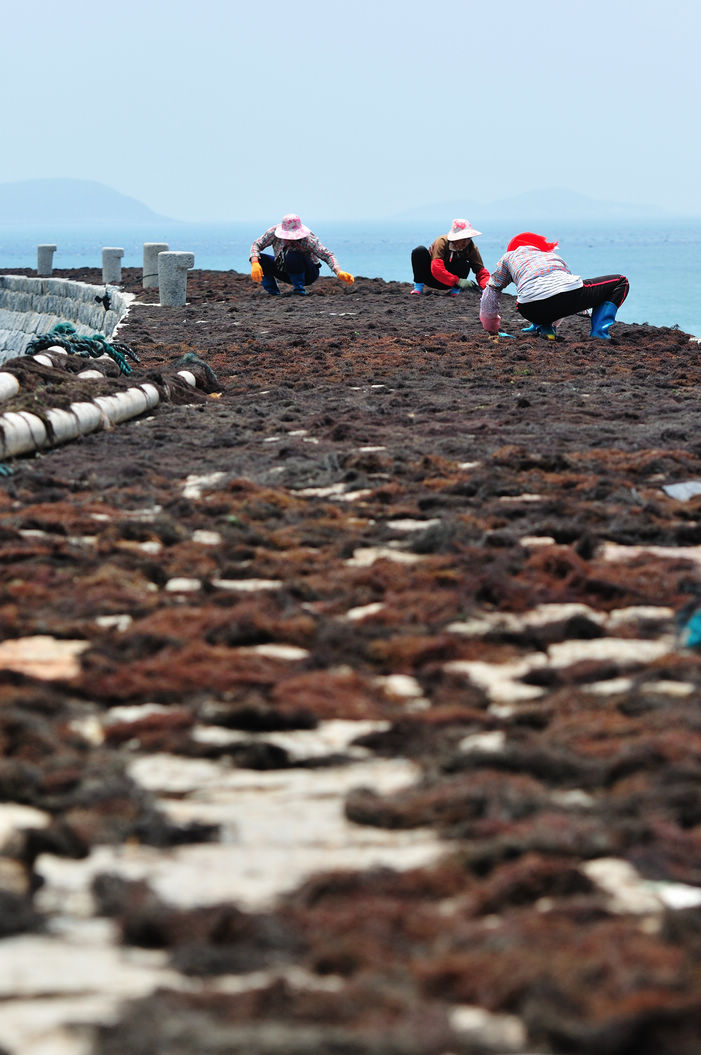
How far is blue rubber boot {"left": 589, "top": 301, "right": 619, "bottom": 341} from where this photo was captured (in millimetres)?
12742

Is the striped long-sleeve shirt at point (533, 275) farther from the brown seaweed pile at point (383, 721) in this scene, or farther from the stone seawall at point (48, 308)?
the stone seawall at point (48, 308)

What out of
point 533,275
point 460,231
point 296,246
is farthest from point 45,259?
point 533,275

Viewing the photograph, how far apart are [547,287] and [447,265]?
235 inches

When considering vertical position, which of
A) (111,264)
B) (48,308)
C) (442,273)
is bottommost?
(48,308)

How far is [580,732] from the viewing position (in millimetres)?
3010

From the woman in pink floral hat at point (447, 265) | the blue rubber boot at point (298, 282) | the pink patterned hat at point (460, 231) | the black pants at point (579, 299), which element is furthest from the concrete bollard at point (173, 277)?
the black pants at point (579, 299)

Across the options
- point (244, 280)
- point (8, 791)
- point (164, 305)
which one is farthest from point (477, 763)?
point (244, 280)

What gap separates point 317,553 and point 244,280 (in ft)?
57.1

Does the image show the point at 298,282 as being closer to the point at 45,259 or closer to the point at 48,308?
the point at 48,308

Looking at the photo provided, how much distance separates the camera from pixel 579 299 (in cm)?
1243

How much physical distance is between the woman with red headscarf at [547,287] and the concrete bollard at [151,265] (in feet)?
32.4

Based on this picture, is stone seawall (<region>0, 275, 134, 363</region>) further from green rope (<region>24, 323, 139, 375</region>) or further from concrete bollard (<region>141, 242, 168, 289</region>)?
green rope (<region>24, 323, 139, 375</region>)

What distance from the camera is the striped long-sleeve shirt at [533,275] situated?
12.2m

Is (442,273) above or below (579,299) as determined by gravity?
above
